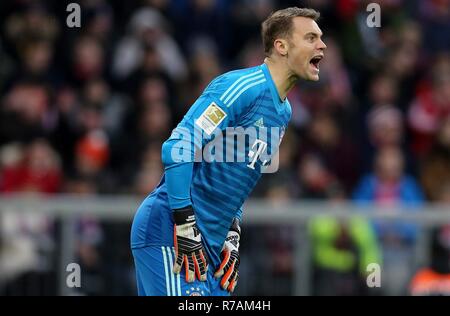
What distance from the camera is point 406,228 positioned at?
10852mm

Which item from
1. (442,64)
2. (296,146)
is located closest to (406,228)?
(296,146)

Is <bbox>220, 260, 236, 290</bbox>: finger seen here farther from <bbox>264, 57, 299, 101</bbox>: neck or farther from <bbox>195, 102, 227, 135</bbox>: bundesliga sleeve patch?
<bbox>264, 57, 299, 101</bbox>: neck

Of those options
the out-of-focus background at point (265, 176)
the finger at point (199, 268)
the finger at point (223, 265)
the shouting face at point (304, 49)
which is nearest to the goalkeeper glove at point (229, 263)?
the finger at point (223, 265)

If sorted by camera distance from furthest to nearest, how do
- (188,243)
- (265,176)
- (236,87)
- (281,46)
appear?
(265,176)
(281,46)
(236,87)
(188,243)

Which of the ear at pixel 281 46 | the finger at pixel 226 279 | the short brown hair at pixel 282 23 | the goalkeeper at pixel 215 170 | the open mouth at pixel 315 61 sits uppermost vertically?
the short brown hair at pixel 282 23

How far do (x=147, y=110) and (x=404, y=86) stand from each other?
3535mm

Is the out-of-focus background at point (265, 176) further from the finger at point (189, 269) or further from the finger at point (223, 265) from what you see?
the finger at point (189, 269)

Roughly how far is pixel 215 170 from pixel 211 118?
1.36 feet

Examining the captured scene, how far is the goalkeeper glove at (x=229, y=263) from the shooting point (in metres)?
7.05

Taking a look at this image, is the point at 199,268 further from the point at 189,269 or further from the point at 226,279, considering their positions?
the point at 226,279

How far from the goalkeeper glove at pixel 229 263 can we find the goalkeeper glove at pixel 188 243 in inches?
15.0

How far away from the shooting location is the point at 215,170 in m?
6.92

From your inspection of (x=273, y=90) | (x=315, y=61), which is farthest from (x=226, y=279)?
(x=315, y=61)
